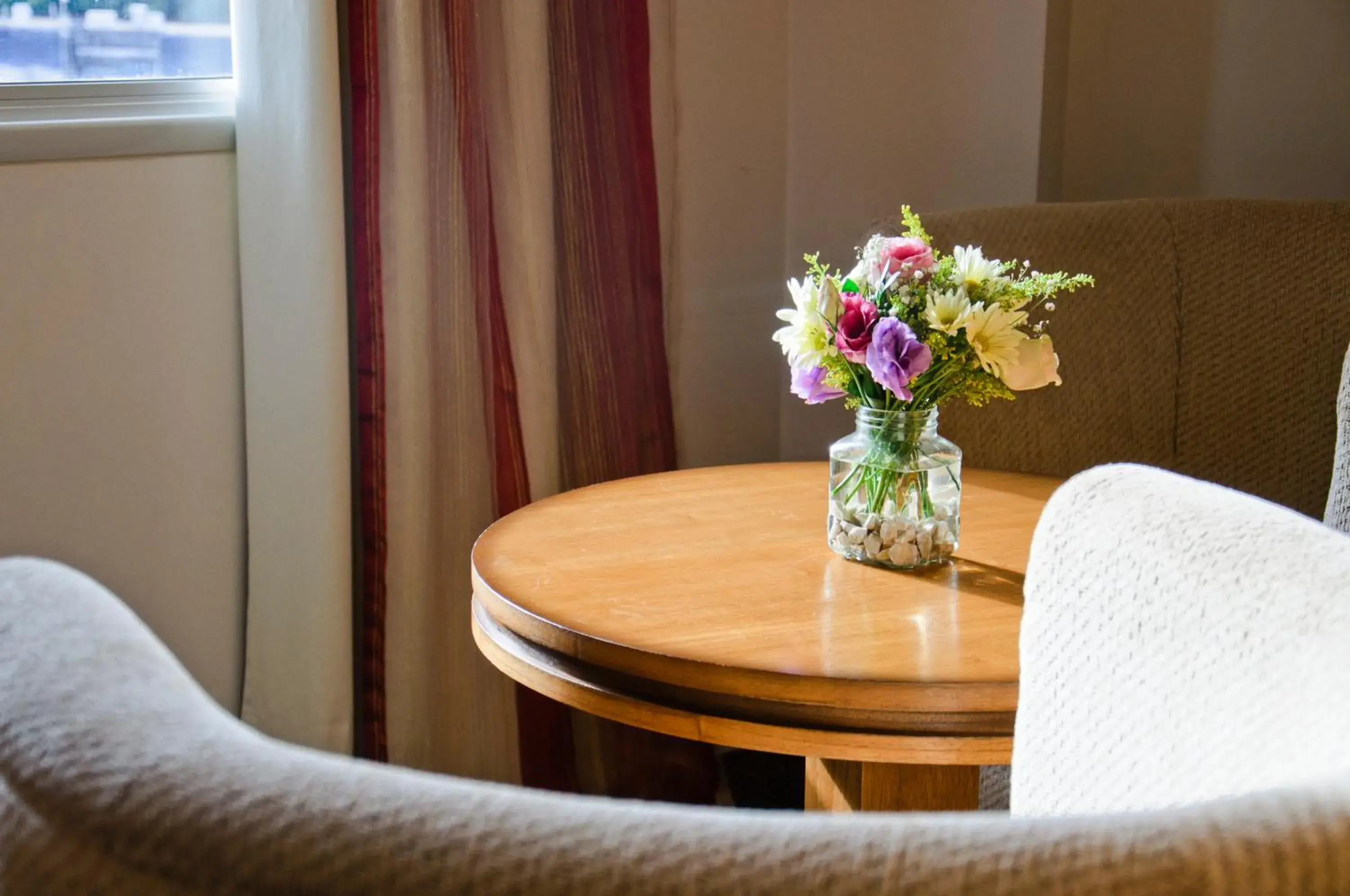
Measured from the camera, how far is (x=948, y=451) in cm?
146

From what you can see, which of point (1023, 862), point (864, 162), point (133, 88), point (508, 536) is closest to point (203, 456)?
point (133, 88)

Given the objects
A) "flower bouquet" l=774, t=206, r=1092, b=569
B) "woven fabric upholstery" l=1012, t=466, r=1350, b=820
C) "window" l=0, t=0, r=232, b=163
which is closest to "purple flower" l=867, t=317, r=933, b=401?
"flower bouquet" l=774, t=206, r=1092, b=569

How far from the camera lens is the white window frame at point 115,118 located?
6.06ft

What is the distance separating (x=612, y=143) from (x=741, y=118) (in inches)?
18.5

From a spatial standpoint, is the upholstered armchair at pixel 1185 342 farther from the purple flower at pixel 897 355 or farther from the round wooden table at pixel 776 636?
the purple flower at pixel 897 355

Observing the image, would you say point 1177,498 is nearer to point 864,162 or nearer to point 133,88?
point 133,88

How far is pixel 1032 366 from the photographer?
4.58 feet

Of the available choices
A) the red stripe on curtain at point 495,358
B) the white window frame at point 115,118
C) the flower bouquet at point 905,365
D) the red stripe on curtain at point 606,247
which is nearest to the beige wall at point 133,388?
the white window frame at point 115,118

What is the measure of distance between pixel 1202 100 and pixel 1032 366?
4.30ft

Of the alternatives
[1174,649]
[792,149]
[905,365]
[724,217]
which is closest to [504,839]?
[1174,649]

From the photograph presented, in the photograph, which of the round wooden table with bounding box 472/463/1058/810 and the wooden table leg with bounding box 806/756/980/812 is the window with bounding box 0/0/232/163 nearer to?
the round wooden table with bounding box 472/463/1058/810

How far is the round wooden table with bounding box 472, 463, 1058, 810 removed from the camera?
3.90 feet

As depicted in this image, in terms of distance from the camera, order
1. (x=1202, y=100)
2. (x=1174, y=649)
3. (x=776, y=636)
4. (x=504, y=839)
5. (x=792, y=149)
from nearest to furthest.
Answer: (x=504, y=839) < (x=1174, y=649) < (x=776, y=636) < (x=1202, y=100) < (x=792, y=149)

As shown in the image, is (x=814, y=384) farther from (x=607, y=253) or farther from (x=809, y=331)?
(x=607, y=253)
